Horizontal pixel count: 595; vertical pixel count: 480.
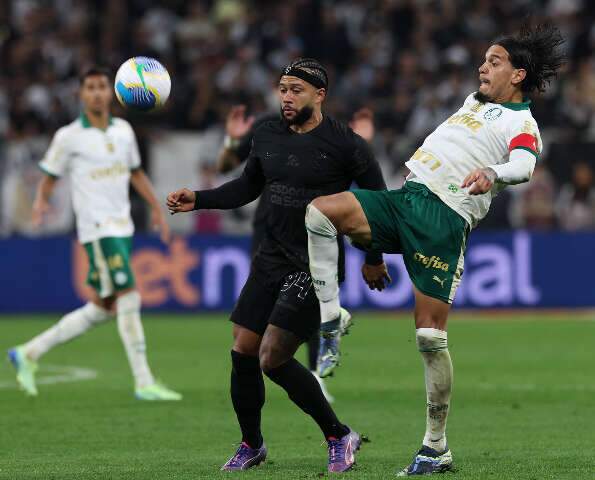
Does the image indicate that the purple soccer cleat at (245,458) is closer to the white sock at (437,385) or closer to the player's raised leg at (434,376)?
the player's raised leg at (434,376)

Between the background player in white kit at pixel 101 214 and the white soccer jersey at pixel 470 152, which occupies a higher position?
the white soccer jersey at pixel 470 152

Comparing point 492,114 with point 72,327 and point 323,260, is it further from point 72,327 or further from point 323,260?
point 72,327

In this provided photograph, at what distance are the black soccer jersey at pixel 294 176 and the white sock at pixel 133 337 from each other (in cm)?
392

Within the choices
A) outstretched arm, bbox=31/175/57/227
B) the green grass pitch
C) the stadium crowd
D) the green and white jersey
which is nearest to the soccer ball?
the green grass pitch

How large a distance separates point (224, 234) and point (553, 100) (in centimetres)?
602

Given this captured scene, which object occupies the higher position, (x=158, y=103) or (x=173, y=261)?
(x=158, y=103)

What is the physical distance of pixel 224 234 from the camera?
1988cm

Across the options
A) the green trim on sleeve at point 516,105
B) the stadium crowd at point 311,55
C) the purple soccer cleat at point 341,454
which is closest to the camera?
the green trim on sleeve at point 516,105

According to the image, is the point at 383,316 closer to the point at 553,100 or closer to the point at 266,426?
the point at 553,100

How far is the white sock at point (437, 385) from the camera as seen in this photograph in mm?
7020

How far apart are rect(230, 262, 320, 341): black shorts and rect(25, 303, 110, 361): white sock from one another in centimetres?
427

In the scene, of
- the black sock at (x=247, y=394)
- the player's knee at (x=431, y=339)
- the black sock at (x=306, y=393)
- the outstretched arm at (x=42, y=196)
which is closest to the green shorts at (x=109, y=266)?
the outstretched arm at (x=42, y=196)

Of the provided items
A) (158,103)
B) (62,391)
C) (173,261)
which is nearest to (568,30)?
(173,261)

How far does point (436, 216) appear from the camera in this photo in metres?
7.07
